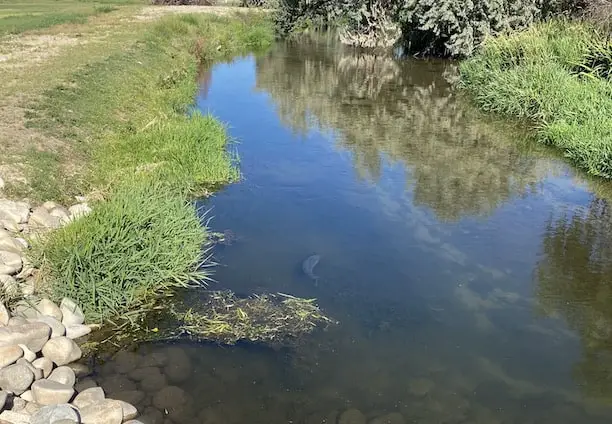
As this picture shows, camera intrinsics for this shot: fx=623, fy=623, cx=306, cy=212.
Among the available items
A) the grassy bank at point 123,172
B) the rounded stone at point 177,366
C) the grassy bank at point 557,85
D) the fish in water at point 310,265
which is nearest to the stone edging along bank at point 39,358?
the grassy bank at point 123,172

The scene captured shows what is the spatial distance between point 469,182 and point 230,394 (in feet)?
27.4

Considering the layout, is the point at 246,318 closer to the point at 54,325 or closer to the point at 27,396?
the point at 54,325

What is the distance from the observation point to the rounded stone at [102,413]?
18.5 feet

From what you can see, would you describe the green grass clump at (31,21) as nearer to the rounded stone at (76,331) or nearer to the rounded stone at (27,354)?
the rounded stone at (76,331)

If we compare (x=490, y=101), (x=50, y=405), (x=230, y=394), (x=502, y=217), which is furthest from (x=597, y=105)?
(x=50, y=405)

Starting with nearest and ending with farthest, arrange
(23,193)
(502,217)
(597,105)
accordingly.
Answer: (23,193), (502,217), (597,105)

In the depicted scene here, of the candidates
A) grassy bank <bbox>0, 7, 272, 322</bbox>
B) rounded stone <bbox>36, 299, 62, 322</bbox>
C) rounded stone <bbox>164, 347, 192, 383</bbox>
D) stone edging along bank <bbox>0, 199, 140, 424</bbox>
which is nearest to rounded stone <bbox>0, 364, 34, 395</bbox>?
stone edging along bank <bbox>0, 199, 140, 424</bbox>

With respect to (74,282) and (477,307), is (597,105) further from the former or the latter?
(74,282)

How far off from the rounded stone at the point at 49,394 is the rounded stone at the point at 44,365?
357mm

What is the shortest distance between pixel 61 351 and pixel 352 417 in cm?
311

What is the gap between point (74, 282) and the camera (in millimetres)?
7457

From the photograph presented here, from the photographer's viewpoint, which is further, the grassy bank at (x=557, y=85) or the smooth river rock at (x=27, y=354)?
the grassy bank at (x=557, y=85)

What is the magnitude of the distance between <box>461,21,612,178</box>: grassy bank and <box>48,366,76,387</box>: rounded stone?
11.5 metres

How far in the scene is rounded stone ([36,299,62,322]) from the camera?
280 inches
